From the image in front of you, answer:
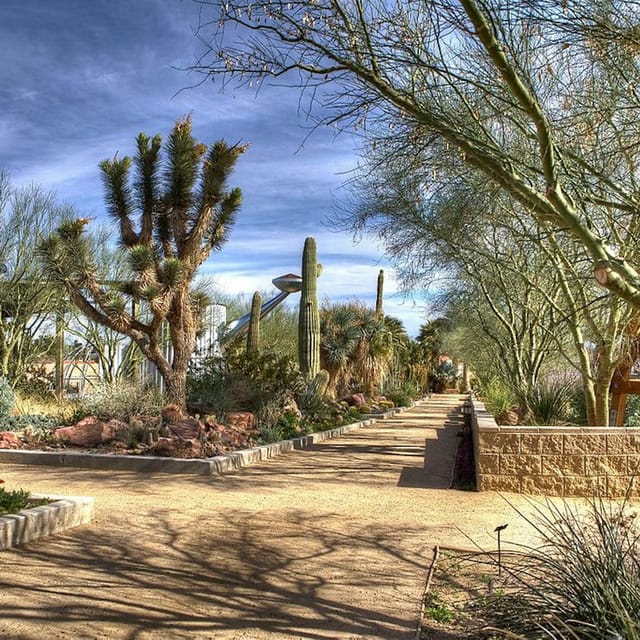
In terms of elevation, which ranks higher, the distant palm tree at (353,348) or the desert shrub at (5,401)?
the distant palm tree at (353,348)

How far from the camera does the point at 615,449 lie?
9711 millimetres

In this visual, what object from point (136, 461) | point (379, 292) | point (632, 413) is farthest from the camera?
point (379, 292)

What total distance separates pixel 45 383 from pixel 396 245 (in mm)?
13541

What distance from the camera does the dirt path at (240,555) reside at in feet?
15.4

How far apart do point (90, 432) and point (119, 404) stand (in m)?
1.30

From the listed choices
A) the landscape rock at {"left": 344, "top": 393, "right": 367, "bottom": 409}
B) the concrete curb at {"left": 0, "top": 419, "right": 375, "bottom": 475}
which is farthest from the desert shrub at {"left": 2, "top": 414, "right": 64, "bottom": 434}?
the landscape rock at {"left": 344, "top": 393, "right": 367, "bottom": 409}

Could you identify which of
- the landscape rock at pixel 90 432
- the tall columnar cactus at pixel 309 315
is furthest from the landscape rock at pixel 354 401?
the landscape rock at pixel 90 432

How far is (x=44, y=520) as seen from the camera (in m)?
6.80

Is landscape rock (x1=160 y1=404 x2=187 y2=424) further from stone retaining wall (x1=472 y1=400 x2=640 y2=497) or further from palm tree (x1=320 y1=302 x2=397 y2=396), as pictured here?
palm tree (x1=320 y1=302 x2=397 y2=396)

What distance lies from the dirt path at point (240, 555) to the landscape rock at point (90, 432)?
138 centimetres

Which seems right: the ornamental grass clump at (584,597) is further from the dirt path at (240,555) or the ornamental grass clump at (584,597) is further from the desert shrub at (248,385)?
the desert shrub at (248,385)

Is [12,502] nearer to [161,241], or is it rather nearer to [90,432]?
[90,432]

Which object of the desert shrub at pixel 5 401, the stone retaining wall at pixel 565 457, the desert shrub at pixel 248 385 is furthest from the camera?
the desert shrub at pixel 248 385

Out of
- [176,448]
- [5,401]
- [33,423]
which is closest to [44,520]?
[176,448]
